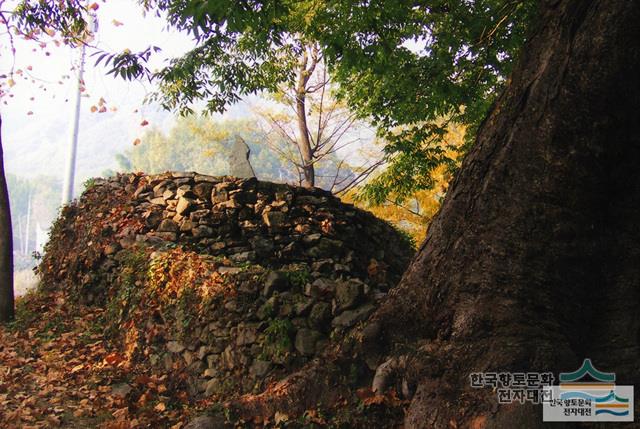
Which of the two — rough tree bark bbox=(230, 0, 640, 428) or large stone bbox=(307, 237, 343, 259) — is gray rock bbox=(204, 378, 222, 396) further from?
large stone bbox=(307, 237, 343, 259)

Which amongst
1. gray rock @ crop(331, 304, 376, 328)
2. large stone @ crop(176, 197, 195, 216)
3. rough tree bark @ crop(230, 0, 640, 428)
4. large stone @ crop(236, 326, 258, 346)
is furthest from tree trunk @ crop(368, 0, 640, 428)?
large stone @ crop(176, 197, 195, 216)

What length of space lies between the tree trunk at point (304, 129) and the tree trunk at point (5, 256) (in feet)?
30.7

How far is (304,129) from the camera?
657 inches

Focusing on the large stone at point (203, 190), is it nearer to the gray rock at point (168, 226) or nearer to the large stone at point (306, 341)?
the gray rock at point (168, 226)

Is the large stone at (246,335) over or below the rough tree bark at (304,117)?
below

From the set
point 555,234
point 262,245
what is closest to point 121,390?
point 262,245

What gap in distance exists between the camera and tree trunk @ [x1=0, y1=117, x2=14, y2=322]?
7652mm

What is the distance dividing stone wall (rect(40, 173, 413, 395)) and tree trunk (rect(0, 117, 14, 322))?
95cm

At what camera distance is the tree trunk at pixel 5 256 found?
7.65 meters

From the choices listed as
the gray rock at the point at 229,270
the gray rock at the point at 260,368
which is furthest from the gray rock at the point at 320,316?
the gray rock at the point at 229,270

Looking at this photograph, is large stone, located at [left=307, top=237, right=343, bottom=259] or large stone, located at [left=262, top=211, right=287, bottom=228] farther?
→ large stone, located at [left=262, top=211, right=287, bottom=228]

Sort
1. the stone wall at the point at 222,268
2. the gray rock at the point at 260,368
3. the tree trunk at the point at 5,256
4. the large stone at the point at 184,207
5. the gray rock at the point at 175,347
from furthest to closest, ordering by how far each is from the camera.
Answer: the large stone at the point at 184,207
the tree trunk at the point at 5,256
the gray rock at the point at 175,347
the stone wall at the point at 222,268
the gray rock at the point at 260,368

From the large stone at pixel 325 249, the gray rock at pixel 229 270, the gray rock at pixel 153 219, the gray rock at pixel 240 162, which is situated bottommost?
the gray rock at pixel 229 270

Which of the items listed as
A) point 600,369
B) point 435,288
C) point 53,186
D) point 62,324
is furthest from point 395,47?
point 53,186
